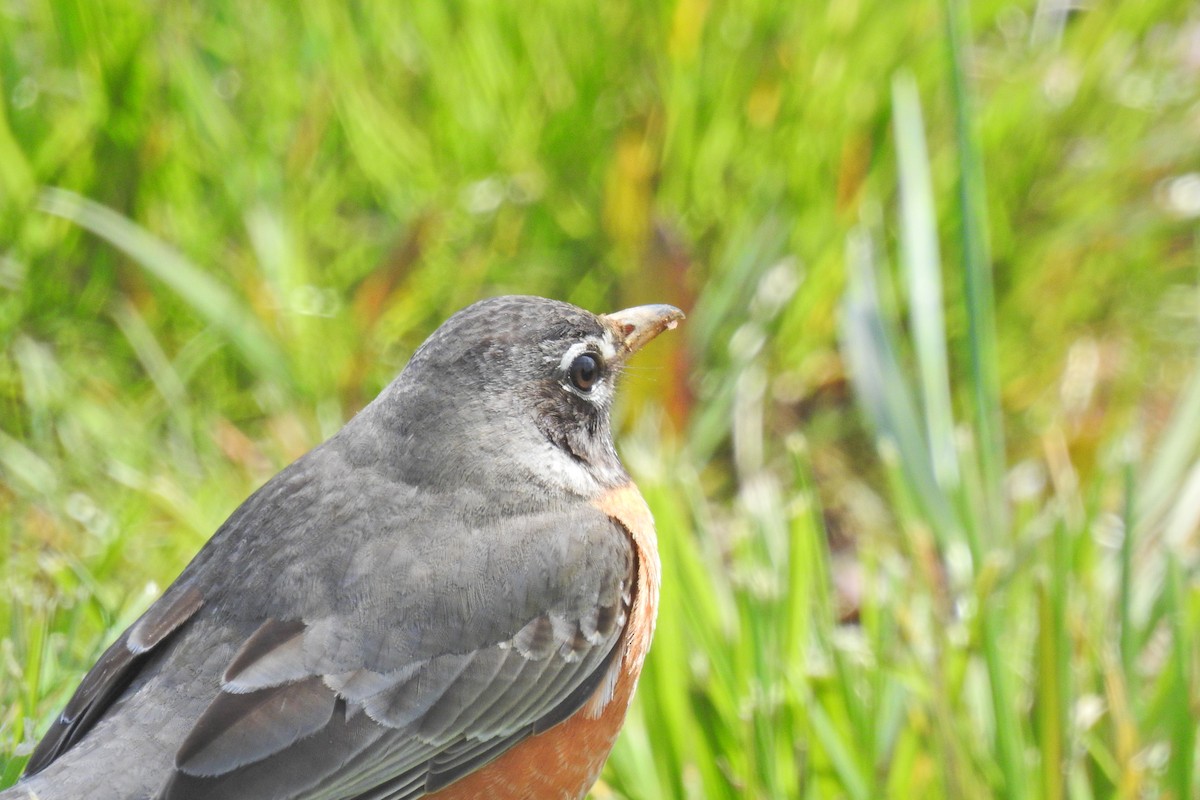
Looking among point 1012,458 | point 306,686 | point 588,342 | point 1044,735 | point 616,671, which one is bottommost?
point 1012,458

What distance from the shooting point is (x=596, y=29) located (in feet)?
16.9

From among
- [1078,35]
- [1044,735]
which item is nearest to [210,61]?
[1078,35]

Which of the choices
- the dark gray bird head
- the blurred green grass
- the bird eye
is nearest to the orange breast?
the blurred green grass

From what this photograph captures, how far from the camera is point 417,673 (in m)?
2.89

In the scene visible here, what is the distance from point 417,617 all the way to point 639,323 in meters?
1.02

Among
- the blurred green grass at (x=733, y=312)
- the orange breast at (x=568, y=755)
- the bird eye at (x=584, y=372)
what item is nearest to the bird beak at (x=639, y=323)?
the bird eye at (x=584, y=372)

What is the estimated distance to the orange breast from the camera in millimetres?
2973

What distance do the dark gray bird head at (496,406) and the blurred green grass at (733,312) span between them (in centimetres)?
35

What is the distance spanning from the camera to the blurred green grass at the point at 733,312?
10.5ft

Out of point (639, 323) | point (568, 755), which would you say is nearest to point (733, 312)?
point (639, 323)

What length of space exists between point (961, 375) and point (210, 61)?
2.65m

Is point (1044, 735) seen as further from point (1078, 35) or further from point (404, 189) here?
point (1078, 35)

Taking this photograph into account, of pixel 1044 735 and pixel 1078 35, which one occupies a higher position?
pixel 1078 35

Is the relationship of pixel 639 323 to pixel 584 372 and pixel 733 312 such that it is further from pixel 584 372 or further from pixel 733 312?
pixel 733 312
